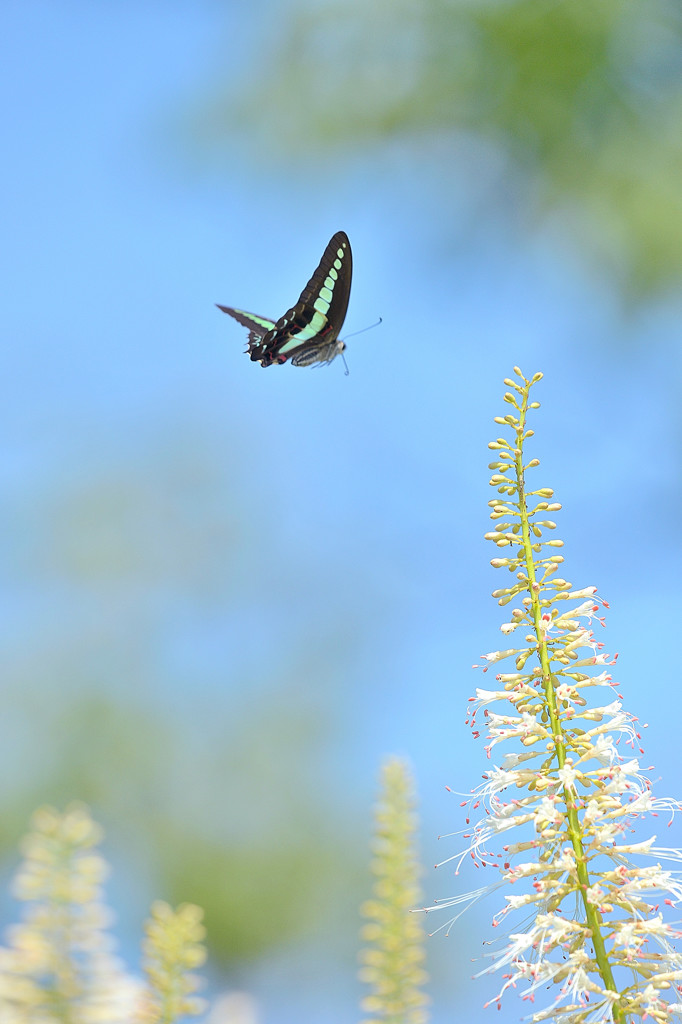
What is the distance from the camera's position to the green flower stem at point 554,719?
0.83 m

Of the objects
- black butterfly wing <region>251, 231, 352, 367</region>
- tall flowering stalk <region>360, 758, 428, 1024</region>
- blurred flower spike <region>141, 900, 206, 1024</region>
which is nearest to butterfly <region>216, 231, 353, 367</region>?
black butterfly wing <region>251, 231, 352, 367</region>

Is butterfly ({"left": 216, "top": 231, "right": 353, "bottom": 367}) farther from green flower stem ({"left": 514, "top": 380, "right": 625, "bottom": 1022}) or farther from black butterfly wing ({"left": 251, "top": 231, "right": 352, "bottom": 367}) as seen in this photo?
green flower stem ({"left": 514, "top": 380, "right": 625, "bottom": 1022})

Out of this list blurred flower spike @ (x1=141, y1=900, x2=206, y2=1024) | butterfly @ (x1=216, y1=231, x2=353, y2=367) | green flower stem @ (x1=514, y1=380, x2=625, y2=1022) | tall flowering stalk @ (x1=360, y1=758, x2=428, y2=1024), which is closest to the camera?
green flower stem @ (x1=514, y1=380, x2=625, y2=1022)

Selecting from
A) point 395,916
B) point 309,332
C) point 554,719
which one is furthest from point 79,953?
point 309,332

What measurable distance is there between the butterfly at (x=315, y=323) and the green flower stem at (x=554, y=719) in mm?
1679

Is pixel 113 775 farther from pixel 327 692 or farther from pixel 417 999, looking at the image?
pixel 417 999

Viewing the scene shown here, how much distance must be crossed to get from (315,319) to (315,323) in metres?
0.01

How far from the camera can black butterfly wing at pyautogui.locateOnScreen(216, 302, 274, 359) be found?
2793 mm

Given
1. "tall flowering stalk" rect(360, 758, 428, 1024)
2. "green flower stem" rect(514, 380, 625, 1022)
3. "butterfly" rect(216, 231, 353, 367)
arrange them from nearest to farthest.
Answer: "green flower stem" rect(514, 380, 625, 1022) → "tall flowering stalk" rect(360, 758, 428, 1024) → "butterfly" rect(216, 231, 353, 367)

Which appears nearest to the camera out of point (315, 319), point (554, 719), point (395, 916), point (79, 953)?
point (554, 719)

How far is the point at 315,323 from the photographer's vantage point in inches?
109

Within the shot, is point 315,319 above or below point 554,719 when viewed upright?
above

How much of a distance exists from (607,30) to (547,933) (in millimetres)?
7579

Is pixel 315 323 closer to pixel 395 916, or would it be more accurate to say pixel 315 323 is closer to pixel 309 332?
pixel 309 332
